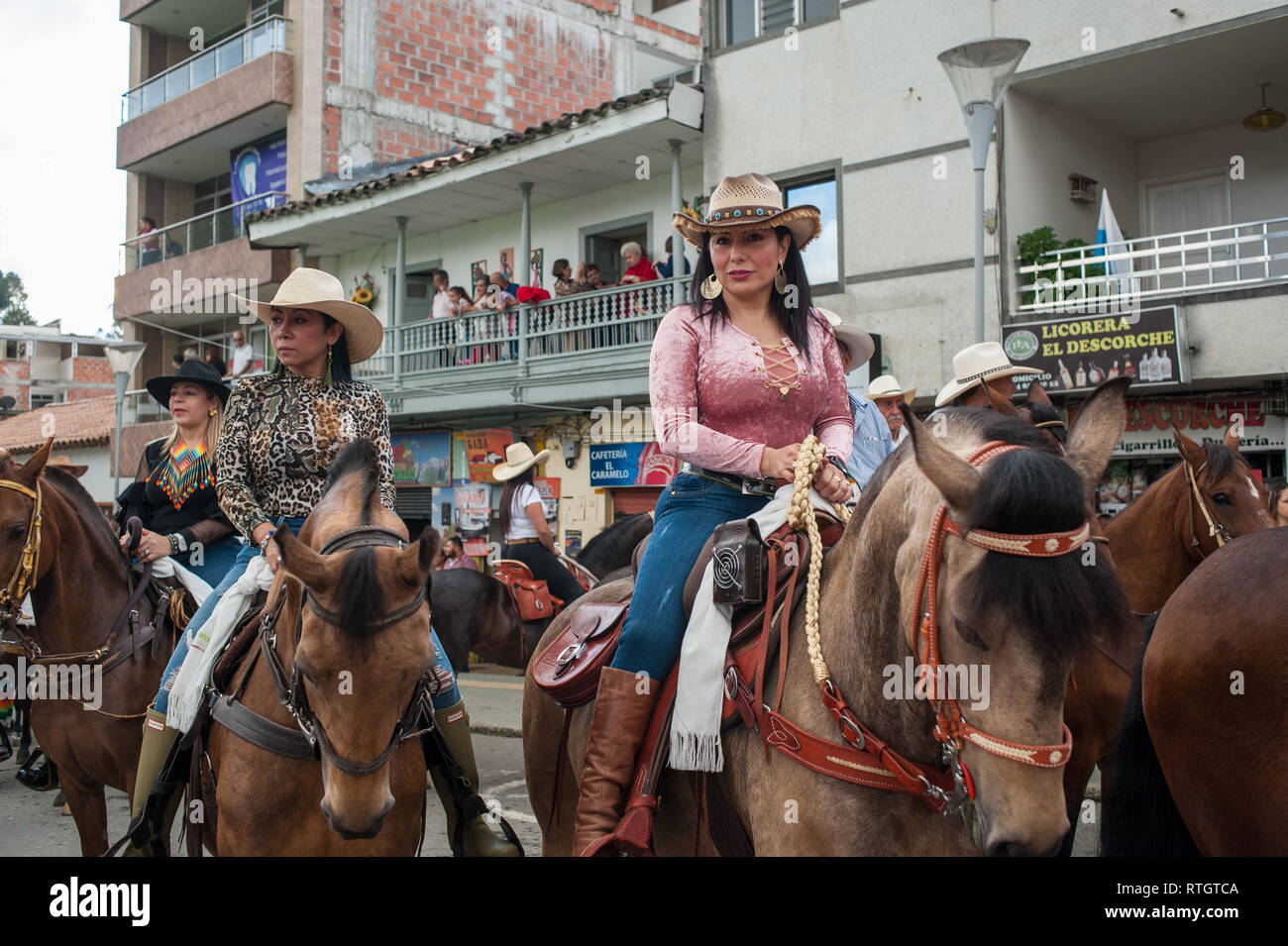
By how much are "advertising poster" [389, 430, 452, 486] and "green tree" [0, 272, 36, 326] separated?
2072 inches

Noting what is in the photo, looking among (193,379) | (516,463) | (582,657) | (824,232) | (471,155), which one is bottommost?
(582,657)

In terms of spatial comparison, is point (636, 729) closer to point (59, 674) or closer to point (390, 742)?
point (390, 742)

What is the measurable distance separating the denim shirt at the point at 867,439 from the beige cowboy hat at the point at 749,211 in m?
1.31

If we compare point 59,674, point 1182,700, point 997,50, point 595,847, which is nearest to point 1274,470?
point 997,50

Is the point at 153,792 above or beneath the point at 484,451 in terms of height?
beneath

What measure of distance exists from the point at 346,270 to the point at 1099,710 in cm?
1897

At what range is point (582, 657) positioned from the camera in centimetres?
308

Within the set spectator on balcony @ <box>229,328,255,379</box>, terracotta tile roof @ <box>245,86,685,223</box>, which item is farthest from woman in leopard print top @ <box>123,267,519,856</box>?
spectator on balcony @ <box>229,328,255,379</box>

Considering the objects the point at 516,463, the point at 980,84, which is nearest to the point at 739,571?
the point at 980,84

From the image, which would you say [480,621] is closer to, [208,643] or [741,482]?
[208,643]

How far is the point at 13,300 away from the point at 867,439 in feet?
229

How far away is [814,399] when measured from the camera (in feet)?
9.53

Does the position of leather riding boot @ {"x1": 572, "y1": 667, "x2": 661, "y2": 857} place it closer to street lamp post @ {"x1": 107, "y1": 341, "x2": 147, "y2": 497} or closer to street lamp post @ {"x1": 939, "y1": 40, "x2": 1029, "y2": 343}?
street lamp post @ {"x1": 939, "y1": 40, "x2": 1029, "y2": 343}

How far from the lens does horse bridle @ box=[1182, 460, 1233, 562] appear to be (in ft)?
15.1
